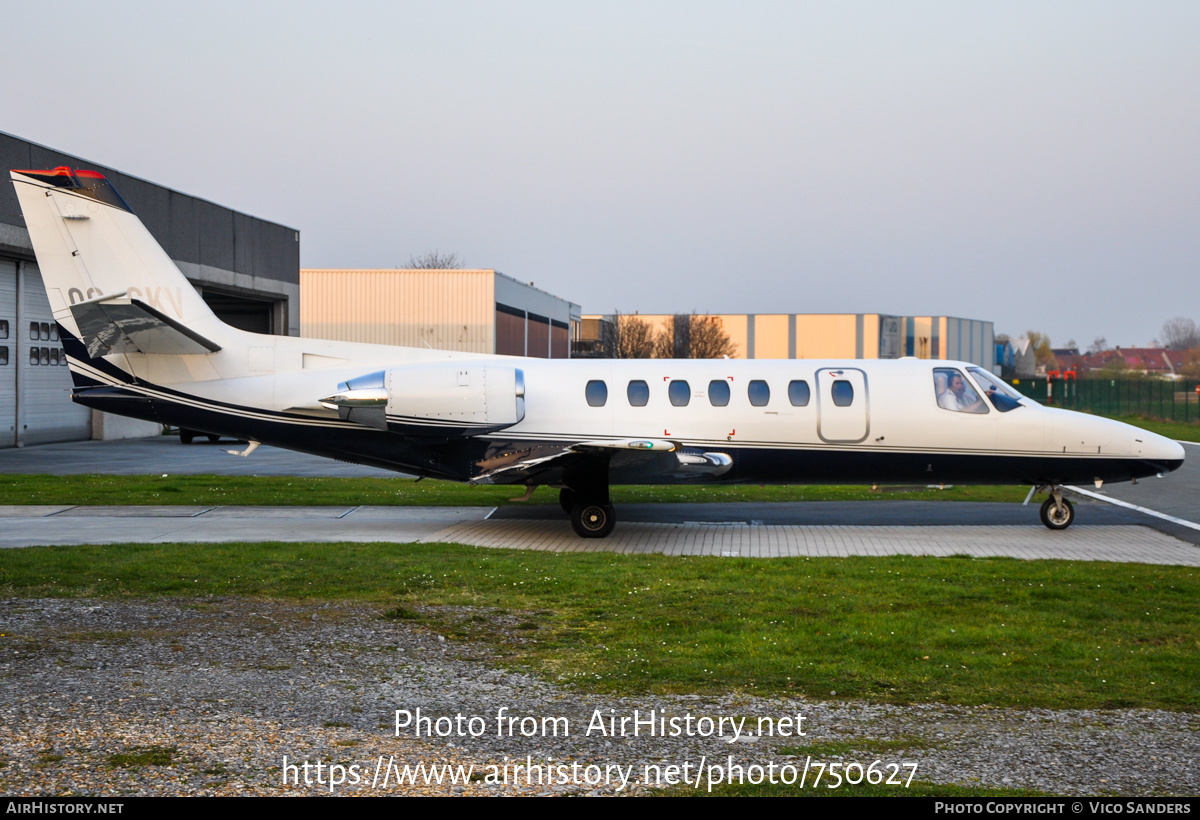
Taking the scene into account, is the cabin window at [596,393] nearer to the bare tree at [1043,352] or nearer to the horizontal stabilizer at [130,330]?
the horizontal stabilizer at [130,330]

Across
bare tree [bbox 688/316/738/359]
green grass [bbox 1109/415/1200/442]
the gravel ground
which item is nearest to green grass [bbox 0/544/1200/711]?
the gravel ground

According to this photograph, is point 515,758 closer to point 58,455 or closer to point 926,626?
point 926,626

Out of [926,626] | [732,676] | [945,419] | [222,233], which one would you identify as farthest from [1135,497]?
[222,233]

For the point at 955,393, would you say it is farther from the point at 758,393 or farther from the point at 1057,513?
the point at 758,393

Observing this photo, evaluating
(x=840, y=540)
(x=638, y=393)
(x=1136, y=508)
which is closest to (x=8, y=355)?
(x=638, y=393)

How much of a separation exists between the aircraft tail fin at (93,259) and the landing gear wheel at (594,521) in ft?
19.8

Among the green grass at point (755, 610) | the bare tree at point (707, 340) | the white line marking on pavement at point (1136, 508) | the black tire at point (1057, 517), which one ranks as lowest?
the green grass at point (755, 610)

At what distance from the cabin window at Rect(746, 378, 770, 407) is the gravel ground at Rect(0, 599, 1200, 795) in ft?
26.6

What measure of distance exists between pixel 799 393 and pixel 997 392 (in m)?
3.15

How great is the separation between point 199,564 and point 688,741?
303 inches

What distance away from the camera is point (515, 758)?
19.6 ft

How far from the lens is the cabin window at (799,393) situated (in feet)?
51.0

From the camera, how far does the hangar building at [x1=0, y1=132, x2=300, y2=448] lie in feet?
97.1

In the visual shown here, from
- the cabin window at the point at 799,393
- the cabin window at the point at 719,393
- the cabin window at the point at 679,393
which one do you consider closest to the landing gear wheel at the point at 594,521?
the cabin window at the point at 679,393
